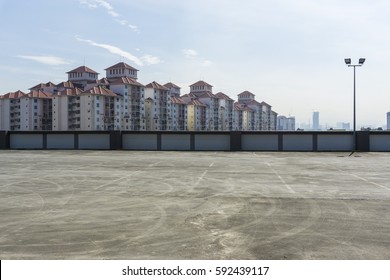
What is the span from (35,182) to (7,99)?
5693 inches

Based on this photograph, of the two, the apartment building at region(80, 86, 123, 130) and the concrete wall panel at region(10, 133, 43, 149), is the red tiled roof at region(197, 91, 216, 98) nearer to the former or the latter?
the apartment building at region(80, 86, 123, 130)

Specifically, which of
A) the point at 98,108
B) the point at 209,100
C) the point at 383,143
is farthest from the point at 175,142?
the point at 209,100

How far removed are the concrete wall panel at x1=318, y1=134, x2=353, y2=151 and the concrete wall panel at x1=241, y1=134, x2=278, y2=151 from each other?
518cm

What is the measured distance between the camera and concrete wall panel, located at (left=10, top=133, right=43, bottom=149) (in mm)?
45312

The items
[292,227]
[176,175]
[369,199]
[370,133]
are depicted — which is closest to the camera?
[292,227]

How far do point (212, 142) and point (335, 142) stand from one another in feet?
45.9

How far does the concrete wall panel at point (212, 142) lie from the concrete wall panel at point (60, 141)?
15542mm

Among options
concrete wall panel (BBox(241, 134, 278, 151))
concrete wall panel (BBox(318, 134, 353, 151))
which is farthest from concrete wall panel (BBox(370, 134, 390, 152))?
concrete wall panel (BBox(241, 134, 278, 151))

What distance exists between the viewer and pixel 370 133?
133 ft

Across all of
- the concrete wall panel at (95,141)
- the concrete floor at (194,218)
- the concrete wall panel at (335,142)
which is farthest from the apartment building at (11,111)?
the concrete floor at (194,218)

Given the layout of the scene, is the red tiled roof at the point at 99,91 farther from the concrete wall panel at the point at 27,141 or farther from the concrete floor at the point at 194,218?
the concrete floor at the point at 194,218

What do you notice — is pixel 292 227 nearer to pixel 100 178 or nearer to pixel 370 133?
pixel 100 178

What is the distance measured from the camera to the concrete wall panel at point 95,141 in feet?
144
